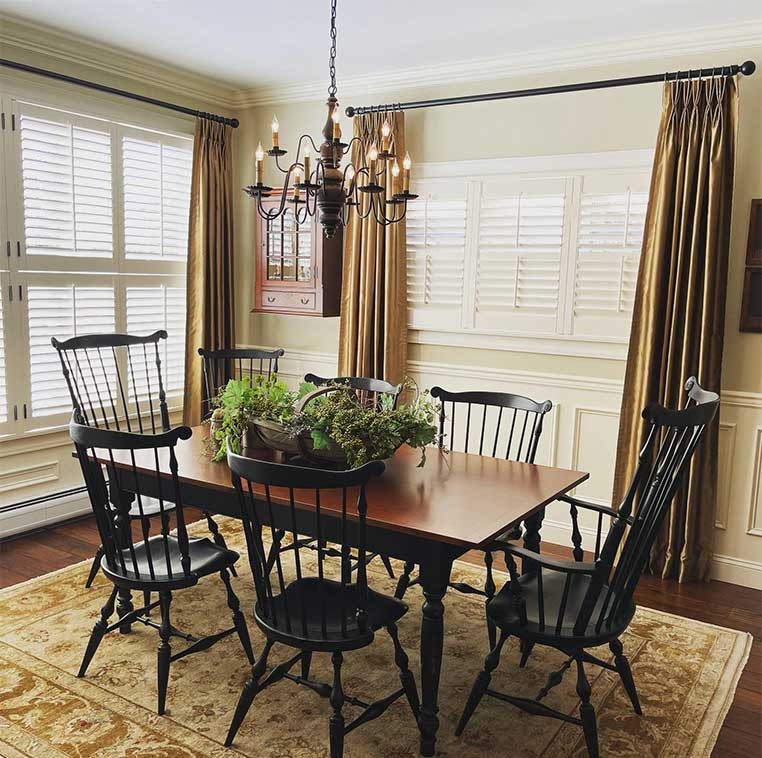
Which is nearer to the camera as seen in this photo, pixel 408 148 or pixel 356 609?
pixel 356 609

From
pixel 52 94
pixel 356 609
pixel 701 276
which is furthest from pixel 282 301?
pixel 356 609

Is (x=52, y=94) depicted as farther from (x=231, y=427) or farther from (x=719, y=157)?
(x=719, y=157)

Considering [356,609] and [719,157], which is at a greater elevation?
[719,157]

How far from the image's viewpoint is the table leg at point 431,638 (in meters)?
2.28

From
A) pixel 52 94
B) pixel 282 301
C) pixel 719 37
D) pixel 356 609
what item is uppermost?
pixel 719 37

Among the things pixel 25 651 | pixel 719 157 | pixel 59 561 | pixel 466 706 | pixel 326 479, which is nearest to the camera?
pixel 326 479

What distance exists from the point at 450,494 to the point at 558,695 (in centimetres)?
89

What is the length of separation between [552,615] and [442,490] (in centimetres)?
56

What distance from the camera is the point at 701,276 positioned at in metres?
3.70

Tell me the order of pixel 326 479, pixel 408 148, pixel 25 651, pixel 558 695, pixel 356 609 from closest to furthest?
pixel 326 479 < pixel 356 609 < pixel 558 695 < pixel 25 651 < pixel 408 148

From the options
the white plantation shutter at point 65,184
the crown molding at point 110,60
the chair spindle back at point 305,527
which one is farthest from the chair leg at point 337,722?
the crown molding at point 110,60

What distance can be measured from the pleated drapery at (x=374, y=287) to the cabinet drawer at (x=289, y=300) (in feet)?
0.73

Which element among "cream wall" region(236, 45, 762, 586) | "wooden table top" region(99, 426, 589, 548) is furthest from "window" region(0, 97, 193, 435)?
"wooden table top" region(99, 426, 589, 548)

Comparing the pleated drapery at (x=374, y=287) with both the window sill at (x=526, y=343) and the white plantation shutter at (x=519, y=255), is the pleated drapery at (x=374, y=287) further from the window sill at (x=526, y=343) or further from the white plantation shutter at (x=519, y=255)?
the white plantation shutter at (x=519, y=255)
